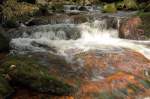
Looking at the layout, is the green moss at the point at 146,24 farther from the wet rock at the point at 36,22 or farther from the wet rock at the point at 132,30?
the wet rock at the point at 36,22

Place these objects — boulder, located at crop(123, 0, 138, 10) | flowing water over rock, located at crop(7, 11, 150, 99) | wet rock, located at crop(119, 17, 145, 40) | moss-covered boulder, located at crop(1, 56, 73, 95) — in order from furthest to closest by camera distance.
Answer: boulder, located at crop(123, 0, 138, 10), wet rock, located at crop(119, 17, 145, 40), flowing water over rock, located at crop(7, 11, 150, 99), moss-covered boulder, located at crop(1, 56, 73, 95)

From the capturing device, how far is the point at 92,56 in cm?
1068

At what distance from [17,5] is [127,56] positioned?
4.15 metres

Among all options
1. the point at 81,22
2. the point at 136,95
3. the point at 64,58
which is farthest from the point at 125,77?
the point at 81,22

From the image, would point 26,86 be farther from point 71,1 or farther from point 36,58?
Result: point 71,1

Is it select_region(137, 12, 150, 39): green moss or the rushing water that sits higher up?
select_region(137, 12, 150, 39): green moss

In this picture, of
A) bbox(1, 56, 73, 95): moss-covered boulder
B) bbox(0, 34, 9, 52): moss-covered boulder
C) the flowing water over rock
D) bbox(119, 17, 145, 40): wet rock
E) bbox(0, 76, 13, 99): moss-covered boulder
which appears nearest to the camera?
bbox(0, 76, 13, 99): moss-covered boulder

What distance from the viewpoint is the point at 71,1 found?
2577 cm

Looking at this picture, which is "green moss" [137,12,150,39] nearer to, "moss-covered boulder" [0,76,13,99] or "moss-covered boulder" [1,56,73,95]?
"moss-covered boulder" [1,56,73,95]

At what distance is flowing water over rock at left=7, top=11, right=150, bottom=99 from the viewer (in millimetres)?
8211

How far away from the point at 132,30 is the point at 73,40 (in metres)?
2.79

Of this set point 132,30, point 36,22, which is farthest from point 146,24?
point 36,22

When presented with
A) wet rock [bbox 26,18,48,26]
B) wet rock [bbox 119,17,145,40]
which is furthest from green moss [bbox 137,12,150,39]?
wet rock [bbox 26,18,48,26]

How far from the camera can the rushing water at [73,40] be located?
12.0 metres
